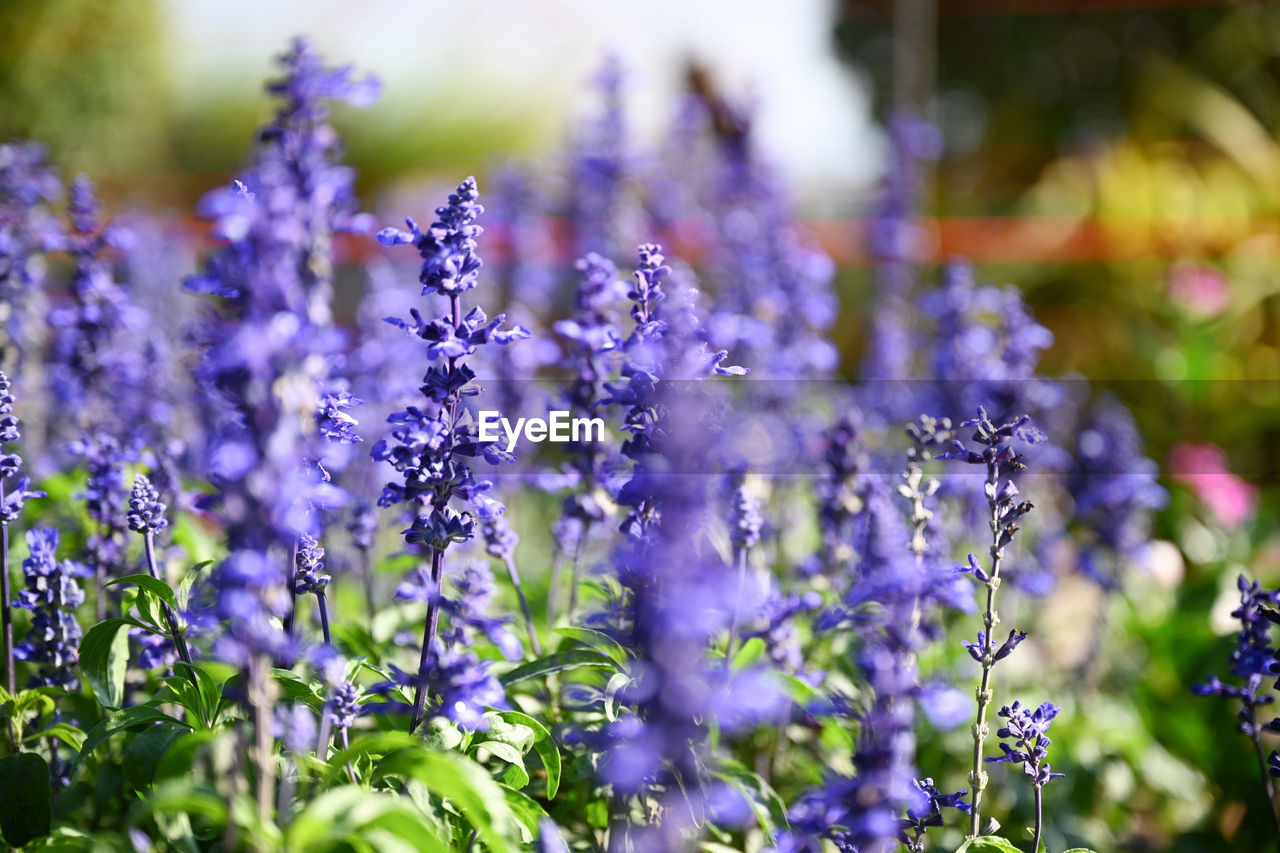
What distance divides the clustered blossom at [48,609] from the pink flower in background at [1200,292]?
800cm

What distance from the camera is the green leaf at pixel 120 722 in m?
2.24

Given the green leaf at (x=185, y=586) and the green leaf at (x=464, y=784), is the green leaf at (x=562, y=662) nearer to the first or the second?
the green leaf at (x=464, y=784)

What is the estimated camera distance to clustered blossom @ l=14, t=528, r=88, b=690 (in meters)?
2.70

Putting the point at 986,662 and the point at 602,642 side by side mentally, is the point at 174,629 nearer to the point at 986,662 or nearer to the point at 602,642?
the point at 602,642

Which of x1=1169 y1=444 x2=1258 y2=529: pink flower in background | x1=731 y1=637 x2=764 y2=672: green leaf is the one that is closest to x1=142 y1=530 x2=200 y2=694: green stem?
x1=731 y1=637 x2=764 y2=672: green leaf

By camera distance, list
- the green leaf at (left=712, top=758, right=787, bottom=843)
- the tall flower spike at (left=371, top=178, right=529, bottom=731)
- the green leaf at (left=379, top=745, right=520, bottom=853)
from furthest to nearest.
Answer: the green leaf at (left=712, top=758, right=787, bottom=843) < the tall flower spike at (left=371, top=178, right=529, bottom=731) < the green leaf at (left=379, top=745, right=520, bottom=853)

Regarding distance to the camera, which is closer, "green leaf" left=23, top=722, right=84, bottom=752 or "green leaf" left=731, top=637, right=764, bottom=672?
"green leaf" left=23, top=722, right=84, bottom=752

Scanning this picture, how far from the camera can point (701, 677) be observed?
6.46ft

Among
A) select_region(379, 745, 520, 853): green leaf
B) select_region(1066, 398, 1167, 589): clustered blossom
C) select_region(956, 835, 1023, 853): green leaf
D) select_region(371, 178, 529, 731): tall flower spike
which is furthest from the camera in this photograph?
select_region(1066, 398, 1167, 589): clustered blossom

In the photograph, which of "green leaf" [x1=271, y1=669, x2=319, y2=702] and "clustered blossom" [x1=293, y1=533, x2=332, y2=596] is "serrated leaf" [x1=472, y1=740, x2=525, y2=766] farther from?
"clustered blossom" [x1=293, y1=533, x2=332, y2=596]

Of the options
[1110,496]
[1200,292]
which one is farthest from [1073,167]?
[1110,496]

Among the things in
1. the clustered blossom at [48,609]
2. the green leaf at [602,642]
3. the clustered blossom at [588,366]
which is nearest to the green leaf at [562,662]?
the green leaf at [602,642]

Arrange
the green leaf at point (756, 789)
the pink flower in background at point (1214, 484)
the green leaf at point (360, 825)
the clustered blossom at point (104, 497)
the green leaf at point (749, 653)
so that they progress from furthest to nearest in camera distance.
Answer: the pink flower in background at point (1214, 484) → the green leaf at point (749, 653) → the clustered blossom at point (104, 497) → the green leaf at point (756, 789) → the green leaf at point (360, 825)

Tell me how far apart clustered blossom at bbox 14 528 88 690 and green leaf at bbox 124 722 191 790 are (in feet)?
2.12
